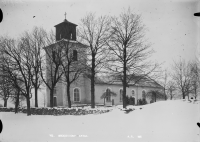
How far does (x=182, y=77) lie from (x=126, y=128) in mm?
6022

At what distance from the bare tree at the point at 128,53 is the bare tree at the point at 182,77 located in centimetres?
168

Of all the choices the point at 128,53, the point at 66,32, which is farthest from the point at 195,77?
the point at 66,32

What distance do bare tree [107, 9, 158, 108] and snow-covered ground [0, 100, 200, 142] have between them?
3.52 metres

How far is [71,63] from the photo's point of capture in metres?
20.0

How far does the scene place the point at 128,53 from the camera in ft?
57.3

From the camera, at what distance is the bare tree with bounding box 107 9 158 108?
16.5m

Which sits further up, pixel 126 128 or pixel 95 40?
pixel 95 40

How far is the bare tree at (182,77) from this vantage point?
14.6 metres

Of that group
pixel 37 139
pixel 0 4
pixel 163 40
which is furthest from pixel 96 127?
pixel 0 4

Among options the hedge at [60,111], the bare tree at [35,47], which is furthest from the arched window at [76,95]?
the hedge at [60,111]

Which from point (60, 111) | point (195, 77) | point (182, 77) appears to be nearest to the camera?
point (195, 77)

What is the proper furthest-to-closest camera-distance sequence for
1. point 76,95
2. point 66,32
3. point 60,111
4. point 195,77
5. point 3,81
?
point 76,95 < point 66,32 < point 3,81 < point 60,111 < point 195,77

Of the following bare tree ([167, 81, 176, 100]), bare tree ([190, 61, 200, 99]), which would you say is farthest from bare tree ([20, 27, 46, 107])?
bare tree ([190, 61, 200, 99])

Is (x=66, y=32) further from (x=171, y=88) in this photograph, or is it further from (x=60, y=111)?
(x=171, y=88)
